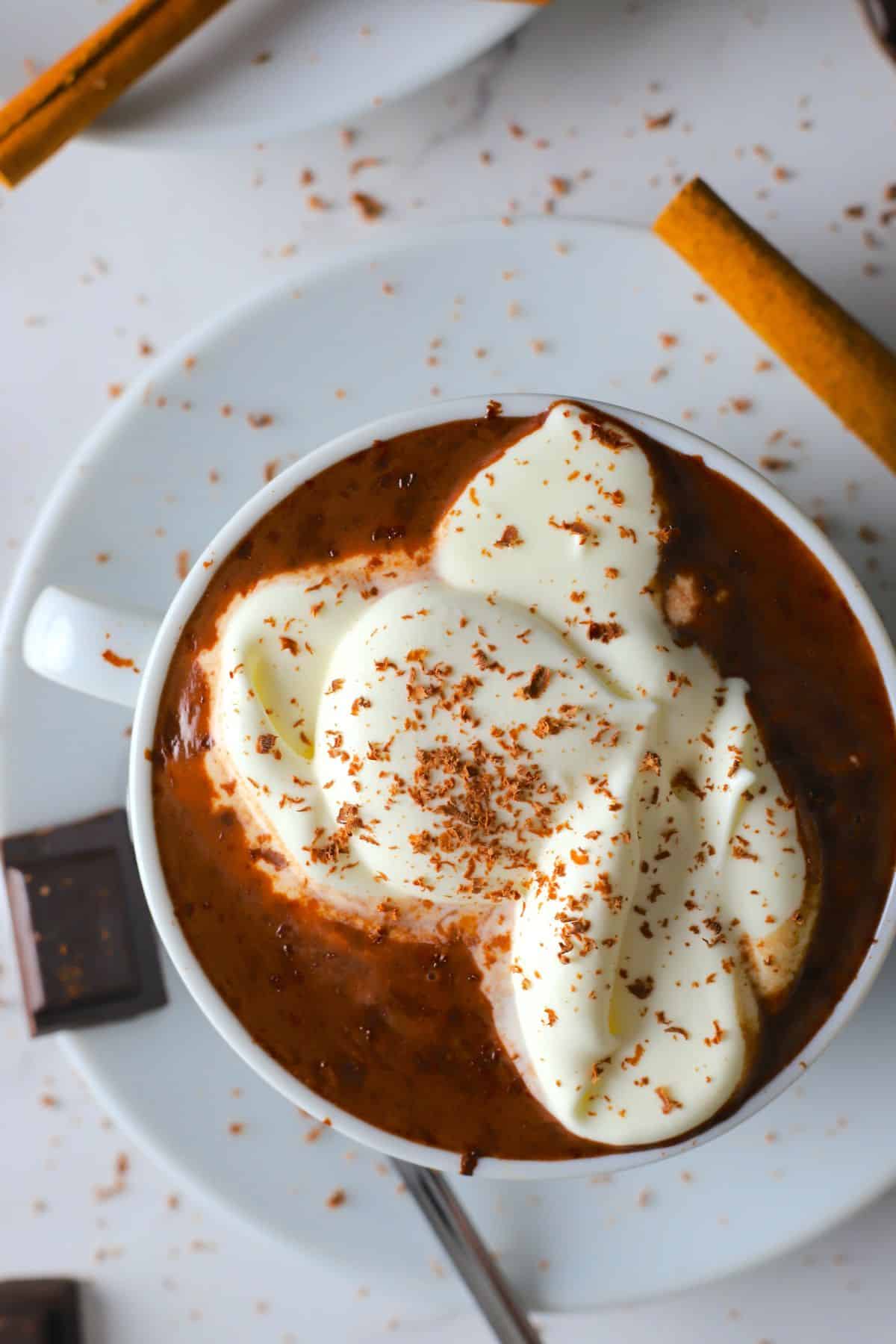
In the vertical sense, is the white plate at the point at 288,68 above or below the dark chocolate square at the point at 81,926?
above

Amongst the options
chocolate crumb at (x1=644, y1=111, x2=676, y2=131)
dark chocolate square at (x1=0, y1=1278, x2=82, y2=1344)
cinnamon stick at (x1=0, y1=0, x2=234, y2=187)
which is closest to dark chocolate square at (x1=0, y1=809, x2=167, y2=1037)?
dark chocolate square at (x1=0, y1=1278, x2=82, y2=1344)

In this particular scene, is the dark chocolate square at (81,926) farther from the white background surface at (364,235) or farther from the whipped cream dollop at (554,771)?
the whipped cream dollop at (554,771)

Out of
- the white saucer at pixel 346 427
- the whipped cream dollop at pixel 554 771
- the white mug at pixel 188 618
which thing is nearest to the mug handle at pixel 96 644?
the white mug at pixel 188 618

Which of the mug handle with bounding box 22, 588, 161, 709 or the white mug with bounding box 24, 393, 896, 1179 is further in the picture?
the mug handle with bounding box 22, 588, 161, 709

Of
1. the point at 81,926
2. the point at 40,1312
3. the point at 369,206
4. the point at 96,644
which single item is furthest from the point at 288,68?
the point at 40,1312

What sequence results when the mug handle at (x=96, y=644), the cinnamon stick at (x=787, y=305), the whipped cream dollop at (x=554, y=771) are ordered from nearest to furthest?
1. the whipped cream dollop at (x=554, y=771)
2. the mug handle at (x=96, y=644)
3. the cinnamon stick at (x=787, y=305)

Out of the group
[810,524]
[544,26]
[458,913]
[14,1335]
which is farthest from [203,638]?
[14,1335]

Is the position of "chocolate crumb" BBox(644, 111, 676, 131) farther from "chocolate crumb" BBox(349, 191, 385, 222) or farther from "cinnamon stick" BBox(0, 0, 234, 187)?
"cinnamon stick" BBox(0, 0, 234, 187)
